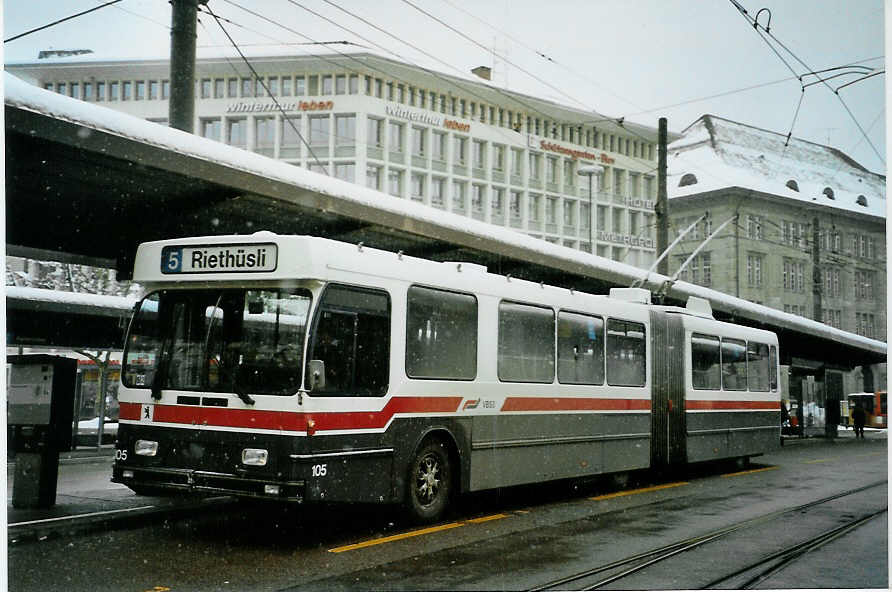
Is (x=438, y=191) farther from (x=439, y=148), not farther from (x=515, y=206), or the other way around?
(x=439, y=148)

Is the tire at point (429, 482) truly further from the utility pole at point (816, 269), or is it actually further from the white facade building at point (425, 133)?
the utility pole at point (816, 269)

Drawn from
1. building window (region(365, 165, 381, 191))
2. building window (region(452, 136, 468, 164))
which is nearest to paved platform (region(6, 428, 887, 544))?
building window (region(452, 136, 468, 164))

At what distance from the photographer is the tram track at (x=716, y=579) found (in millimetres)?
7574

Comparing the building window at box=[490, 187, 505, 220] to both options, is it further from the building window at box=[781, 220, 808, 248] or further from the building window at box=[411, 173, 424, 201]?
the building window at box=[781, 220, 808, 248]

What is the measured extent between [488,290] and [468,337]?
2.45 feet

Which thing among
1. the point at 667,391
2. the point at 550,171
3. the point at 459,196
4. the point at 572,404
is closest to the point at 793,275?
the point at 667,391

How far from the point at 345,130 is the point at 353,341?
3104cm

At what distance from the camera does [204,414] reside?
8.98 meters

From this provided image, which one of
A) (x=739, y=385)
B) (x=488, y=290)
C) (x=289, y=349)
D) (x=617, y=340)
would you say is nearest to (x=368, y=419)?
(x=289, y=349)

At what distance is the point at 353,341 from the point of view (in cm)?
927

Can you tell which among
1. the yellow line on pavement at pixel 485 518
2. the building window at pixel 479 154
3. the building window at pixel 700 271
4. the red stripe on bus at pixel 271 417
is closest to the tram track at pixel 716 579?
the yellow line on pavement at pixel 485 518

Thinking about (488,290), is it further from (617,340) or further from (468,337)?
(617,340)

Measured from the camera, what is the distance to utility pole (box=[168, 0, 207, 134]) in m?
13.3

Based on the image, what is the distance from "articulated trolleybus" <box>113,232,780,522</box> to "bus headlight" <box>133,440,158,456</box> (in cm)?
1
